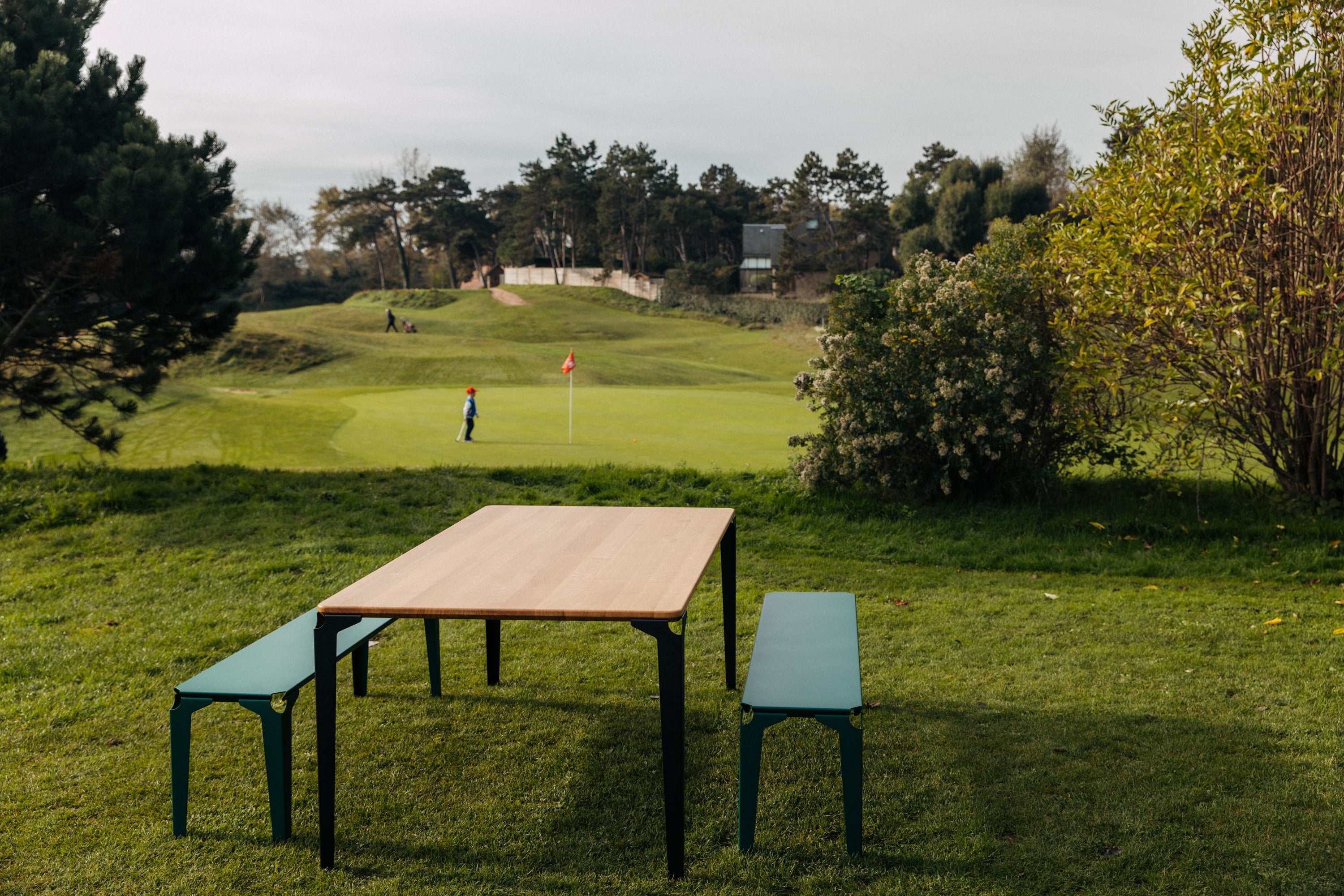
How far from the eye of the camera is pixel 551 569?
374 cm

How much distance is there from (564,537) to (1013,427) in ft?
19.7

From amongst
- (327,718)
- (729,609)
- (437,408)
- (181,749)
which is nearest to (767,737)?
(729,609)

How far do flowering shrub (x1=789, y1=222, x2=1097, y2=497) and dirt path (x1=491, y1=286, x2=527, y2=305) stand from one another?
156 ft

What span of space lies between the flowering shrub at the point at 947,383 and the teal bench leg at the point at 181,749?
269 inches

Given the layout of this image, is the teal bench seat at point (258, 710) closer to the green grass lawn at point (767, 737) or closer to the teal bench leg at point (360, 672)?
the green grass lawn at point (767, 737)

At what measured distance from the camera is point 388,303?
55.8 meters

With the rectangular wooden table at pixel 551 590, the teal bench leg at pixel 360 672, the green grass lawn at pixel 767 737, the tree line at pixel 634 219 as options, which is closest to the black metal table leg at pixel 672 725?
the rectangular wooden table at pixel 551 590

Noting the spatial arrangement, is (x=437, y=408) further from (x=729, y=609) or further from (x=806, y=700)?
(x=806, y=700)

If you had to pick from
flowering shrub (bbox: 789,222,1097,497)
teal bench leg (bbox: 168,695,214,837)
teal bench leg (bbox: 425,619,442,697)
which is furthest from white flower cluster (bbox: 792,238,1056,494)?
teal bench leg (bbox: 168,695,214,837)

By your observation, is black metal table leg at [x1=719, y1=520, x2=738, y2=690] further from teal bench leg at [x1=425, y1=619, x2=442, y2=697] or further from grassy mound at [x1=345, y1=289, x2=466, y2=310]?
grassy mound at [x1=345, y1=289, x2=466, y2=310]

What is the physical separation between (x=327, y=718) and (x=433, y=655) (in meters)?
1.73

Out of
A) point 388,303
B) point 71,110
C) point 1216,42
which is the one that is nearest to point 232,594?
point 71,110

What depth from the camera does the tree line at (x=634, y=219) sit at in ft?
164

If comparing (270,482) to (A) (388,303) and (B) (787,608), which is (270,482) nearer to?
(B) (787,608)
